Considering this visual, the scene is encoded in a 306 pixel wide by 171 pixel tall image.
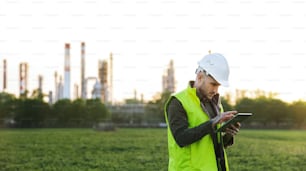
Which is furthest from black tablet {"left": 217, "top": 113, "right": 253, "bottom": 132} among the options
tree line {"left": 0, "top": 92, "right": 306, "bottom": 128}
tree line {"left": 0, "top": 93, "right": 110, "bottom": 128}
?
tree line {"left": 0, "top": 93, "right": 110, "bottom": 128}

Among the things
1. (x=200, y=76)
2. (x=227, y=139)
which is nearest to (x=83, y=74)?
(x=227, y=139)

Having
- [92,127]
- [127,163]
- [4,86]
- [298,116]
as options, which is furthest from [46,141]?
[298,116]

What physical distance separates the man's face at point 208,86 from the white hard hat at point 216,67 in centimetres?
3

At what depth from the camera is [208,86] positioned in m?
2.62

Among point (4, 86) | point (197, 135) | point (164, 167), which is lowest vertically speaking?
point (164, 167)

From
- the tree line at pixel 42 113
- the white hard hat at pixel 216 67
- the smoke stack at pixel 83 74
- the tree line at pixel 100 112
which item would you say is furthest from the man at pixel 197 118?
the tree line at pixel 42 113

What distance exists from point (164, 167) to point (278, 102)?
657 cm

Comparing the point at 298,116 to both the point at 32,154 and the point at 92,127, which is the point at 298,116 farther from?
the point at 32,154

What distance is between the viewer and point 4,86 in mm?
9000

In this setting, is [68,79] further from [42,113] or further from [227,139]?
[227,139]

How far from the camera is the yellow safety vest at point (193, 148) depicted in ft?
8.52

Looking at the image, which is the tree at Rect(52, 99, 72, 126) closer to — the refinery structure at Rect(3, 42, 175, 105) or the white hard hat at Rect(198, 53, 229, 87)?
the refinery structure at Rect(3, 42, 175, 105)

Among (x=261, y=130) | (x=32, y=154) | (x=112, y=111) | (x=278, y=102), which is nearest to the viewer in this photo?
(x=32, y=154)

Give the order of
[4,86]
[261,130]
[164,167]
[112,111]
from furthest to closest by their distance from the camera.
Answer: [112,111], [261,130], [4,86], [164,167]
